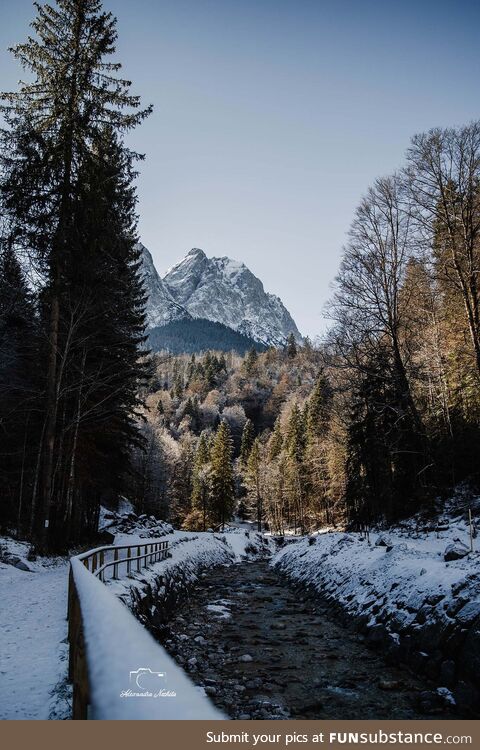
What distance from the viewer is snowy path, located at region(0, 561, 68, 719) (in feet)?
15.2

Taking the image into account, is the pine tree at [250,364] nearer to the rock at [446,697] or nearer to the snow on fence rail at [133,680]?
the rock at [446,697]

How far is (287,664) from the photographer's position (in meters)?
8.17

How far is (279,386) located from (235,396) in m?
15.0

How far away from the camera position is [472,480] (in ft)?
55.5

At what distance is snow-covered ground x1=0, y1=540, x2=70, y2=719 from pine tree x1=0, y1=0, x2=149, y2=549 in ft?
14.2

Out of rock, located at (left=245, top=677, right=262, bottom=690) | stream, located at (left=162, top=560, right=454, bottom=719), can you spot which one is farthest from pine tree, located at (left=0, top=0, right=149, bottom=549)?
rock, located at (left=245, top=677, right=262, bottom=690)

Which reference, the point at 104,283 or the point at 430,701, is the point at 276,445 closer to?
the point at 104,283

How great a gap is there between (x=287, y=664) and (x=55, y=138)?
1741cm

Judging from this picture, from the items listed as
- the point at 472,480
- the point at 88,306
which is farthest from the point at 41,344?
the point at 472,480

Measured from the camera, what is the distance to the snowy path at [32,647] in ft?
15.2

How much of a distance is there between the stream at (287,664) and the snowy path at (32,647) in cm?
244
